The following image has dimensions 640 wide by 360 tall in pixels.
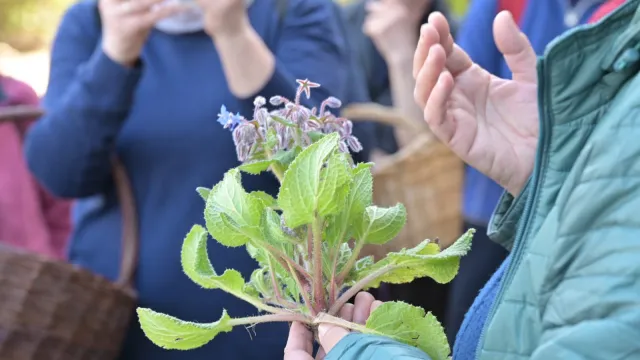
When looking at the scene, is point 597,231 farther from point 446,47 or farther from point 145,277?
point 145,277

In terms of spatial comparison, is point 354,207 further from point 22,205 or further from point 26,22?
point 26,22

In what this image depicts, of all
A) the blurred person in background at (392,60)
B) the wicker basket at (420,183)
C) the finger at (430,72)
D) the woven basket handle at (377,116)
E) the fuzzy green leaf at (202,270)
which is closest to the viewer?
the fuzzy green leaf at (202,270)

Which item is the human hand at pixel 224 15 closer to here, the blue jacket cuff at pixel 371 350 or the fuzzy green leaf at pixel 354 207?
the fuzzy green leaf at pixel 354 207

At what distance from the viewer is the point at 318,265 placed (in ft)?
2.41

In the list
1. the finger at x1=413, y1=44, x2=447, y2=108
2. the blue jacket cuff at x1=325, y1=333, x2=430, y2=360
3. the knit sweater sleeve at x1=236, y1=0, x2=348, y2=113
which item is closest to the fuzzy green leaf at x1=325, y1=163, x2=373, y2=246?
the blue jacket cuff at x1=325, y1=333, x2=430, y2=360

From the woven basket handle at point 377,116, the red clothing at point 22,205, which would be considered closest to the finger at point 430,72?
the woven basket handle at point 377,116

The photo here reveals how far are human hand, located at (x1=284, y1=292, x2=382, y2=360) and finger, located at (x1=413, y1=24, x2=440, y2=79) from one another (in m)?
0.30

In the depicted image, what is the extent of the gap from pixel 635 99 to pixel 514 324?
7.7 inches

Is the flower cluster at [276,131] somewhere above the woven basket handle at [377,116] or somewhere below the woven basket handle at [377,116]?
above

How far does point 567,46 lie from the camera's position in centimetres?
67

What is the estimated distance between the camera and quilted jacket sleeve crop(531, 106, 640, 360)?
54 cm

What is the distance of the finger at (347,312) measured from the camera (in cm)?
77

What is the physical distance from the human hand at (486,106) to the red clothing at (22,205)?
133 centimetres

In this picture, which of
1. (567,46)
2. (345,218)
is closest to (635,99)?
(567,46)
